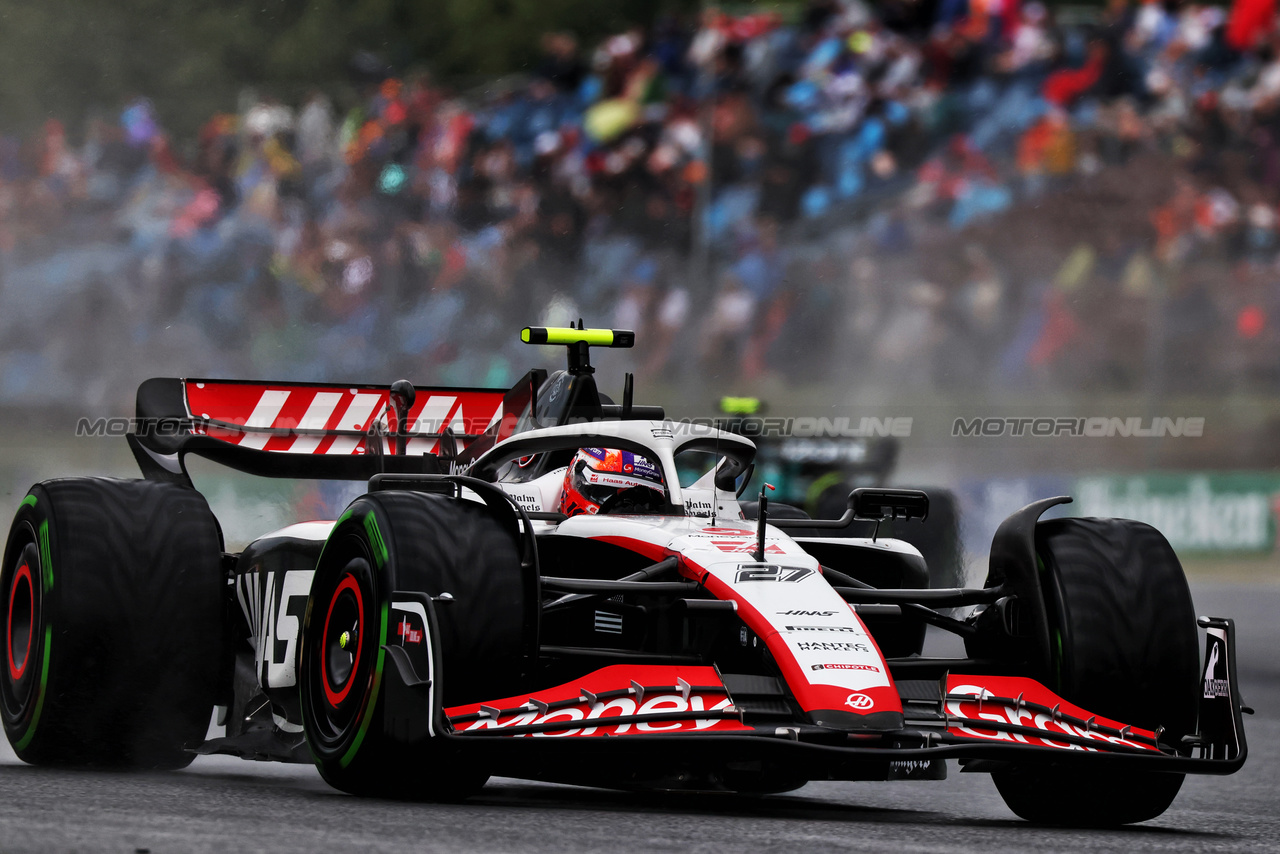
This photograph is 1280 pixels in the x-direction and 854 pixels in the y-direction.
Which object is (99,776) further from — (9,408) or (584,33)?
(584,33)

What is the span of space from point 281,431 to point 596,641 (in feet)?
8.72

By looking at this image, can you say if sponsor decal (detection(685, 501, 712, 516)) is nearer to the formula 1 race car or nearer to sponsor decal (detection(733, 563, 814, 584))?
the formula 1 race car

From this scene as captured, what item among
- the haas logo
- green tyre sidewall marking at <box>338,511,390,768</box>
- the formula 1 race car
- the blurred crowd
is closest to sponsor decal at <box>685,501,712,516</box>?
the formula 1 race car

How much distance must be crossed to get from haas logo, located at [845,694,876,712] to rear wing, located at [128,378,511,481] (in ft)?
10.8

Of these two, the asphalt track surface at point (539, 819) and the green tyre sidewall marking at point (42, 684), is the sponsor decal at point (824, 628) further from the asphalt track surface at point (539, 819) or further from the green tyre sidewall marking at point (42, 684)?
the green tyre sidewall marking at point (42, 684)

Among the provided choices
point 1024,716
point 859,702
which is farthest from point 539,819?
point 1024,716

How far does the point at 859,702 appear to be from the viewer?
469 cm

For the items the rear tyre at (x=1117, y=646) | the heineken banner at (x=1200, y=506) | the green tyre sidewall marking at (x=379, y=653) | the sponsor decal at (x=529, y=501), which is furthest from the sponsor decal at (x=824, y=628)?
the heineken banner at (x=1200, y=506)

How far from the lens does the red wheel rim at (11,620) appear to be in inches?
252

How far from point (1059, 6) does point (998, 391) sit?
374 cm

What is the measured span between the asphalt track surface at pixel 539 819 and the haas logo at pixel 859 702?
1.08 ft

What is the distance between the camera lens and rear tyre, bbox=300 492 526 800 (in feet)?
15.7

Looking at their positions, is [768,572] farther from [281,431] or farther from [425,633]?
[281,431]

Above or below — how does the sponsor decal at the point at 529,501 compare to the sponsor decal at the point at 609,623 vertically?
above
